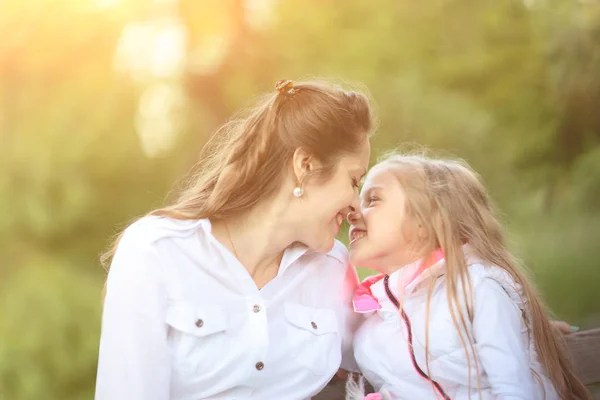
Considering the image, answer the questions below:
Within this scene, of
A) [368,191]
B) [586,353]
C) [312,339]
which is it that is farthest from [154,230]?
[586,353]

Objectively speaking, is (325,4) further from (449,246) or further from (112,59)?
(449,246)

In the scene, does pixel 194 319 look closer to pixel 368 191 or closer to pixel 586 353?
pixel 368 191

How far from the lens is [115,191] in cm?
317

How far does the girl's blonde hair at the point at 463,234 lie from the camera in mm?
1652

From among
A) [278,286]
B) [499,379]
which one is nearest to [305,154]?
[278,286]

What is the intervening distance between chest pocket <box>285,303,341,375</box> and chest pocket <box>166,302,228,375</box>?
19cm

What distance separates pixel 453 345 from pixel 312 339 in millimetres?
332

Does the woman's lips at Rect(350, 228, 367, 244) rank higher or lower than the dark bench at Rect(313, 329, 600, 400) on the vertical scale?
higher

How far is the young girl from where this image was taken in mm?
1576

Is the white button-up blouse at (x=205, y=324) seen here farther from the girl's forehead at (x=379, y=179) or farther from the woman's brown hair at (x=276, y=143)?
the girl's forehead at (x=379, y=179)

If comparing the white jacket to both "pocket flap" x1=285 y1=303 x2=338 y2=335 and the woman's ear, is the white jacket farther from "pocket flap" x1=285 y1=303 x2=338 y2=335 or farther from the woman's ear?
the woman's ear

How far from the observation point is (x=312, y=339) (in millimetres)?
1678

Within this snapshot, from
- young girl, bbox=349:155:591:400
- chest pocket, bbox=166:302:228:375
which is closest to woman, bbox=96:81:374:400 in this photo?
chest pocket, bbox=166:302:228:375

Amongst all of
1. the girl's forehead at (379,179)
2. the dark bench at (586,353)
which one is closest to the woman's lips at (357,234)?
the girl's forehead at (379,179)
